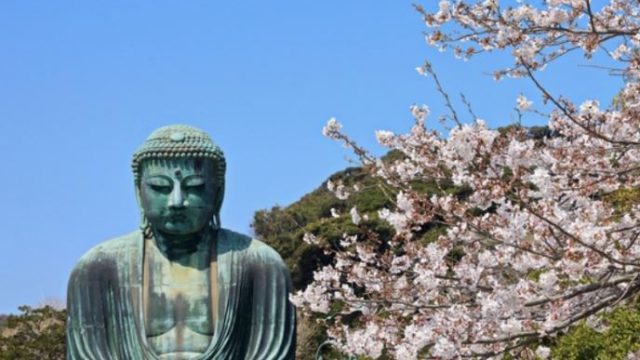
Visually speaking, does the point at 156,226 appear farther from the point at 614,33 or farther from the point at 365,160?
the point at 614,33

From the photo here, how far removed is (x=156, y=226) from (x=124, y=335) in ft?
2.08

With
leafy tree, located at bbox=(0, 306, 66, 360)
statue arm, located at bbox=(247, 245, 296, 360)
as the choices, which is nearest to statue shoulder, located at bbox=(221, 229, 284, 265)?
statue arm, located at bbox=(247, 245, 296, 360)

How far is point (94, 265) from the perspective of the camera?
21.9 ft

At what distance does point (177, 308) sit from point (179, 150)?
0.88 m

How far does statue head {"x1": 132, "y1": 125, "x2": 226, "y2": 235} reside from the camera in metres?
6.53

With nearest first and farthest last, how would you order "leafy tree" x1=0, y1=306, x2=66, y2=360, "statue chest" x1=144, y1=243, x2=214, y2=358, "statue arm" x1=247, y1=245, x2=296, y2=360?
"statue chest" x1=144, y1=243, x2=214, y2=358
"statue arm" x1=247, y1=245, x2=296, y2=360
"leafy tree" x1=0, y1=306, x2=66, y2=360

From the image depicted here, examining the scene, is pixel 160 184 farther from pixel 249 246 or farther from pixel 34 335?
pixel 34 335

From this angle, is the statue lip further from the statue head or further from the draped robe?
the draped robe

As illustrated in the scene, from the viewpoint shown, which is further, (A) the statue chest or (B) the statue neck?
(B) the statue neck

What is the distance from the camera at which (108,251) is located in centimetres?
670

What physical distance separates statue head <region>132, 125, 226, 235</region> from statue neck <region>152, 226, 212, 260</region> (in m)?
0.07

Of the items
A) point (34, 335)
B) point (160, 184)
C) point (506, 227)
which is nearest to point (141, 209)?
point (160, 184)

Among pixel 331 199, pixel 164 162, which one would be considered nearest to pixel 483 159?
pixel 164 162

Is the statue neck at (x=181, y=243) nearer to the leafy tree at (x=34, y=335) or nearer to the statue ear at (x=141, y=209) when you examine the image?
the statue ear at (x=141, y=209)
